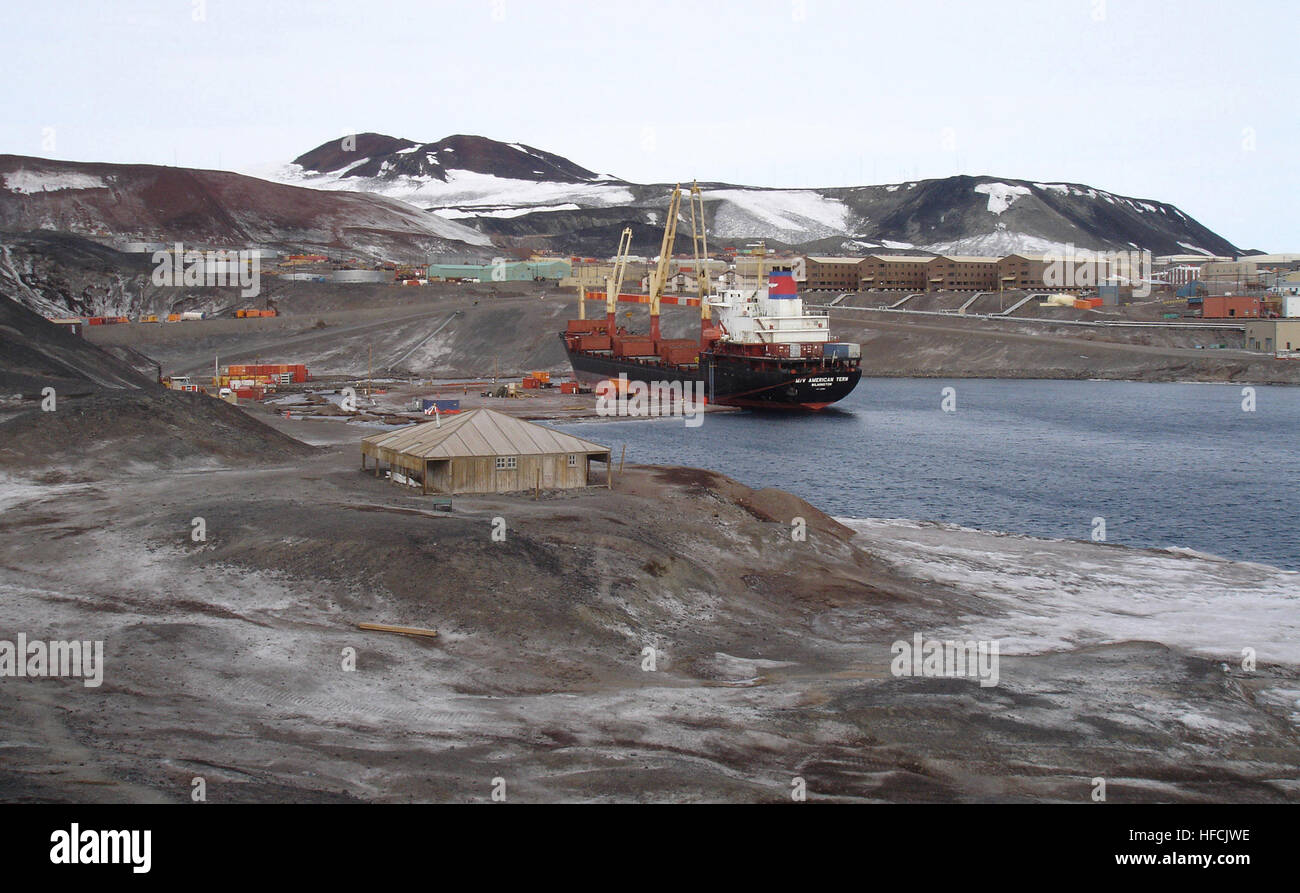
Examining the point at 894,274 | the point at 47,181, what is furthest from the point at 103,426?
the point at 47,181

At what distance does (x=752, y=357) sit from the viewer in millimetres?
96375

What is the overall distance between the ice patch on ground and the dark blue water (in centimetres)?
338

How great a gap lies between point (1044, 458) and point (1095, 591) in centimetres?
3101

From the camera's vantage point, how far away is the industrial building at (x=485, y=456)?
39625 mm

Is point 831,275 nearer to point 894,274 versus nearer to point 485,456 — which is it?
point 894,274

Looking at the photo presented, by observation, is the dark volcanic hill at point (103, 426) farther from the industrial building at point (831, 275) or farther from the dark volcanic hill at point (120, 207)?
the dark volcanic hill at point (120, 207)

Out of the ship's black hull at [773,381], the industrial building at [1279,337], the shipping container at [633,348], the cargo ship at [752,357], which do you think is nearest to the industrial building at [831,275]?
the cargo ship at [752,357]

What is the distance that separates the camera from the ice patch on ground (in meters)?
29.6

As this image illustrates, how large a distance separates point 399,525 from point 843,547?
46.6 ft

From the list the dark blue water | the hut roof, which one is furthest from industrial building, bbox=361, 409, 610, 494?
the dark blue water

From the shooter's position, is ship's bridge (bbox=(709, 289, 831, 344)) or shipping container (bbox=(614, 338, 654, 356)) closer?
ship's bridge (bbox=(709, 289, 831, 344))

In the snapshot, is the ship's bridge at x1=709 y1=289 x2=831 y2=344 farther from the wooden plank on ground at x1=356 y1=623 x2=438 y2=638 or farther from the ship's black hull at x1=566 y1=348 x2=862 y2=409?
the wooden plank on ground at x1=356 y1=623 x2=438 y2=638

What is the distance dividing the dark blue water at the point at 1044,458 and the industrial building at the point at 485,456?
13.2 meters

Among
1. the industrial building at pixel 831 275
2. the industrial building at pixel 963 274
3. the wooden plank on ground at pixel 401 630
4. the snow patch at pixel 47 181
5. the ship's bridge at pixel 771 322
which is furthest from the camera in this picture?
the snow patch at pixel 47 181
